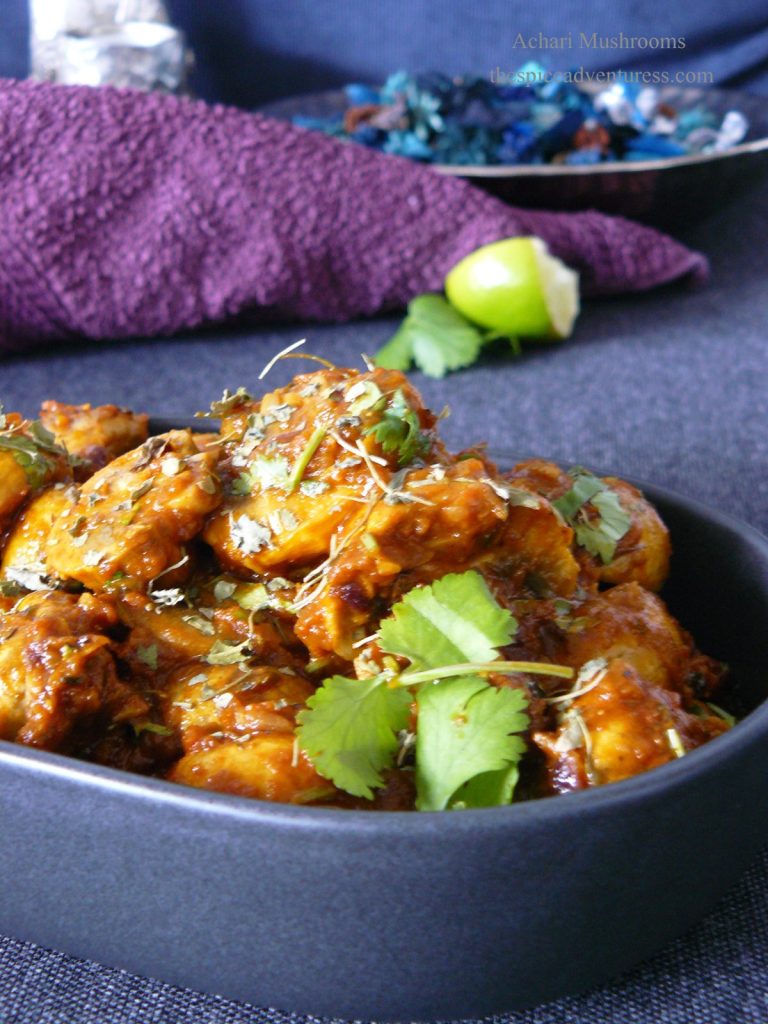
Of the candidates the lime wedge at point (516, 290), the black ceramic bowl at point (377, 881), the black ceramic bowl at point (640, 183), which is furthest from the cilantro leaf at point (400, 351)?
the black ceramic bowl at point (377, 881)

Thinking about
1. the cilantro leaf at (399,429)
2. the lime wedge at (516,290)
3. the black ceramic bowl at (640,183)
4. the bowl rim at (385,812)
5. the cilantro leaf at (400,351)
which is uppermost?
the cilantro leaf at (399,429)

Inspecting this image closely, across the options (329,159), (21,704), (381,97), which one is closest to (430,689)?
(21,704)

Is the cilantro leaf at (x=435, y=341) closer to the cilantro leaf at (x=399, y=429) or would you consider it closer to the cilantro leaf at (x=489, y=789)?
the cilantro leaf at (x=399, y=429)

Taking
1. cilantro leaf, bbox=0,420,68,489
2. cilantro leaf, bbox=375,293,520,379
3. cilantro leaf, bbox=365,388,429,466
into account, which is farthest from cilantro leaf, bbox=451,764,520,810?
cilantro leaf, bbox=375,293,520,379

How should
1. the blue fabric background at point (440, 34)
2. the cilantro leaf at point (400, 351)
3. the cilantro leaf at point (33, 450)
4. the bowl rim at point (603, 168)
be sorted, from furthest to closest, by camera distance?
the blue fabric background at point (440, 34), the bowl rim at point (603, 168), the cilantro leaf at point (400, 351), the cilantro leaf at point (33, 450)

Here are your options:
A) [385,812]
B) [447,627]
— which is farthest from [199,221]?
[385,812]

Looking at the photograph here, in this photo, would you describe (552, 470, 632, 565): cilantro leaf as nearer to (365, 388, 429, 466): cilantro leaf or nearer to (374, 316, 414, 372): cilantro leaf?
(365, 388, 429, 466): cilantro leaf

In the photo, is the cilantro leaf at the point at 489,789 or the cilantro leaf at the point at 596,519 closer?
the cilantro leaf at the point at 489,789
